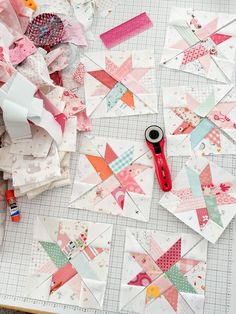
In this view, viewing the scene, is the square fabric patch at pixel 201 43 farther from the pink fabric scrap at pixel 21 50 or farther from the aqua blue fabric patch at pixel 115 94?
the pink fabric scrap at pixel 21 50

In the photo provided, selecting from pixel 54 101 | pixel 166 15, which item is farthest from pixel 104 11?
pixel 54 101

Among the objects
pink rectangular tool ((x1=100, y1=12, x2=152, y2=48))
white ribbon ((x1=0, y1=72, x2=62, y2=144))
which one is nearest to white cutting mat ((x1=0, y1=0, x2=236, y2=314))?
pink rectangular tool ((x1=100, y1=12, x2=152, y2=48))

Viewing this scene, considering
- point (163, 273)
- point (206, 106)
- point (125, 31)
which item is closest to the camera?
point (163, 273)

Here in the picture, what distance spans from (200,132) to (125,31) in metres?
0.37

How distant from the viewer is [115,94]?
1.23 meters

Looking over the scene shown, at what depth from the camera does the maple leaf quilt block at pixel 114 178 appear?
1.14 meters

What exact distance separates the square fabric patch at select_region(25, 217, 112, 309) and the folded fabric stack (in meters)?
0.11

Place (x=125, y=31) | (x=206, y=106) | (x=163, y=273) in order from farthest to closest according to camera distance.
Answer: (x=125, y=31) → (x=206, y=106) → (x=163, y=273)

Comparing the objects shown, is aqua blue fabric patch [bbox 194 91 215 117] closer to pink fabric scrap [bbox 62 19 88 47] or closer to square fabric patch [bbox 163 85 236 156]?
square fabric patch [bbox 163 85 236 156]

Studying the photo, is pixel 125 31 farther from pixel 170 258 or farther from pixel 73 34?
pixel 170 258

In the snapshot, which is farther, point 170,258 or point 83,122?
point 83,122

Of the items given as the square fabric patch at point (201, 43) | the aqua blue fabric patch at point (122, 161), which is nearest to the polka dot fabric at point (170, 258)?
the aqua blue fabric patch at point (122, 161)

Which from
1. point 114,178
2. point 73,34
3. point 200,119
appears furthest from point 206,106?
point 73,34

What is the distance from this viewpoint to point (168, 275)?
1.09 m
